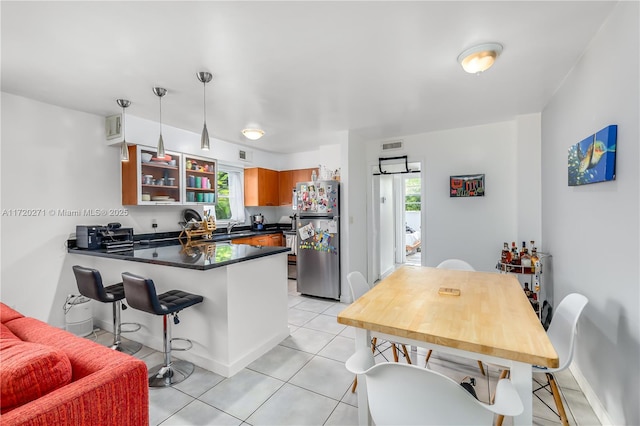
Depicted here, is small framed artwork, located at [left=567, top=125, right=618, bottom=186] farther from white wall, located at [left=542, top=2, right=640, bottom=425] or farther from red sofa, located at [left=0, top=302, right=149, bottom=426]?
red sofa, located at [left=0, top=302, right=149, bottom=426]

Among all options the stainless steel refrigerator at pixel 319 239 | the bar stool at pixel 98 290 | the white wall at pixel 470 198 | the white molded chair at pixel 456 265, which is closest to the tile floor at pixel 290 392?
the bar stool at pixel 98 290

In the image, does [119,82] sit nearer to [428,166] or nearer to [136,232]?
[136,232]

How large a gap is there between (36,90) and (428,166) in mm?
4450

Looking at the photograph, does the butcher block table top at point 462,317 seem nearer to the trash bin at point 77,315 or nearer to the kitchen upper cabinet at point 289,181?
the trash bin at point 77,315

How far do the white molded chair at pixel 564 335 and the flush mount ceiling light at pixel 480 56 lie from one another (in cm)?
160

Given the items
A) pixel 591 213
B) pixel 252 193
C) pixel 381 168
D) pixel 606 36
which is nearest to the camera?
pixel 606 36

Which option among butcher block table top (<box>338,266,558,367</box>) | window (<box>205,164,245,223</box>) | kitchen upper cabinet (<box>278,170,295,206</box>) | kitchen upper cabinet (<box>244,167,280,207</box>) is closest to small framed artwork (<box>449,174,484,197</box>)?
butcher block table top (<box>338,266,558,367</box>)

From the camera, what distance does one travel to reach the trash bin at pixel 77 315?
291 cm

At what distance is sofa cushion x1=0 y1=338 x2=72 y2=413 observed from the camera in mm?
912

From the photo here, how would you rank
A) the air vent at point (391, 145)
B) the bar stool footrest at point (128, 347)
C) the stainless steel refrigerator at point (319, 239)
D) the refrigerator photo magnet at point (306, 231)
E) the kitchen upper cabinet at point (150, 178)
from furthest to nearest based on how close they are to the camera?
the air vent at point (391, 145) → the refrigerator photo magnet at point (306, 231) → the stainless steel refrigerator at point (319, 239) → the kitchen upper cabinet at point (150, 178) → the bar stool footrest at point (128, 347)

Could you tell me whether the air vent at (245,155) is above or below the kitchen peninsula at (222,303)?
above

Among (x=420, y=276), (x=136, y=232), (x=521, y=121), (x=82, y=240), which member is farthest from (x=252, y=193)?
(x=521, y=121)

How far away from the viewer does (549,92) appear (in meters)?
2.74

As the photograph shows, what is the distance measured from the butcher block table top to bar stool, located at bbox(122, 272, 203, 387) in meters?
1.30
